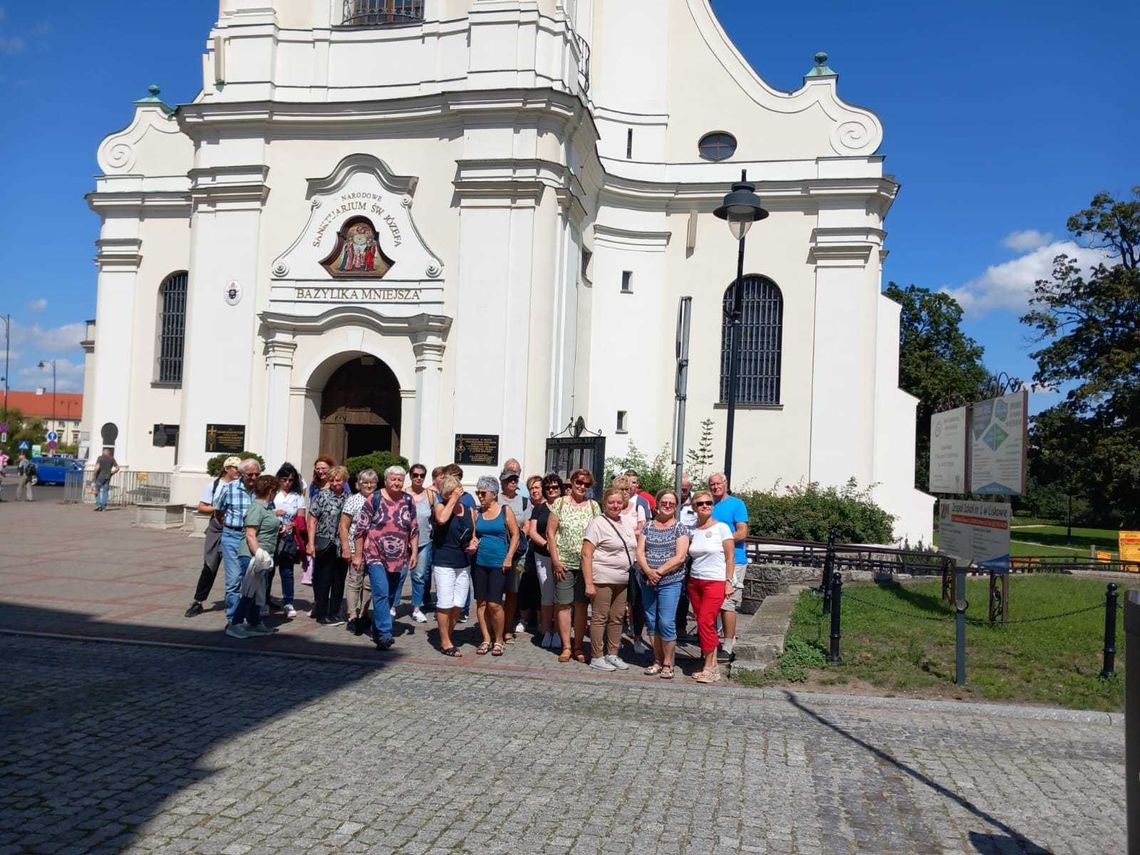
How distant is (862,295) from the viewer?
24.2m

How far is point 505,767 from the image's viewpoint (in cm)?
592

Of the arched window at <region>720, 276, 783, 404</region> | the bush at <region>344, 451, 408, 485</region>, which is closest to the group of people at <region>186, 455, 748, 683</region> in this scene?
the bush at <region>344, 451, 408, 485</region>

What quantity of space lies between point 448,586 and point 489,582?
42cm

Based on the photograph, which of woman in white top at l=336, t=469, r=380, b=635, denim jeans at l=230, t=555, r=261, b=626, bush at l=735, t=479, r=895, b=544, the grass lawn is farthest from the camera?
bush at l=735, t=479, r=895, b=544

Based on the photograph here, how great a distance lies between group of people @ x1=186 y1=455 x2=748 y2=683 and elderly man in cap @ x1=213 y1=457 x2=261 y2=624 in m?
0.02

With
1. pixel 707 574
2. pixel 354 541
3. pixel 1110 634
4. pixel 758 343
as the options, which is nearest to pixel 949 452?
pixel 1110 634

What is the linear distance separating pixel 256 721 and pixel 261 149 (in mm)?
17660

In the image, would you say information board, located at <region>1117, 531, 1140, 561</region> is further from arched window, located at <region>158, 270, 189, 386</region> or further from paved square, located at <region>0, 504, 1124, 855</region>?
arched window, located at <region>158, 270, 189, 386</region>

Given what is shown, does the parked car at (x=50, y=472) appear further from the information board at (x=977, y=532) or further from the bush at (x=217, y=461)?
the information board at (x=977, y=532)

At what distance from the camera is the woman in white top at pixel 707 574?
874cm

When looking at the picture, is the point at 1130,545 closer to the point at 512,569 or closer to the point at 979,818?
the point at 512,569

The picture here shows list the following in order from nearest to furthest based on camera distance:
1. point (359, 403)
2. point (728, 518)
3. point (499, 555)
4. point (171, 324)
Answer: point (499, 555) < point (728, 518) < point (359, 403) < point (171, 324)

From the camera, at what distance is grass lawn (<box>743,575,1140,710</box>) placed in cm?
837

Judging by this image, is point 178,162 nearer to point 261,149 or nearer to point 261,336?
point 261,149
